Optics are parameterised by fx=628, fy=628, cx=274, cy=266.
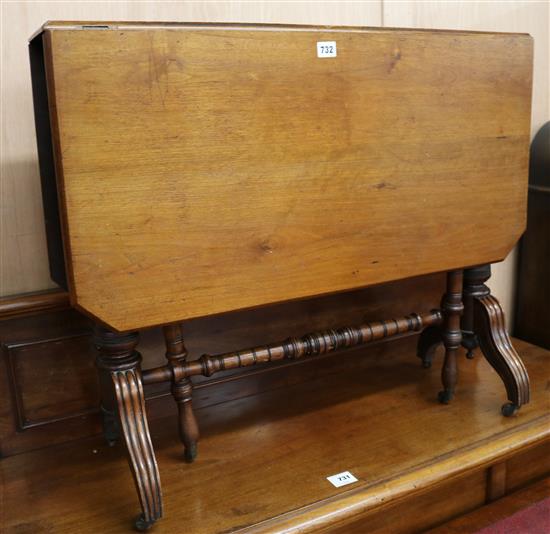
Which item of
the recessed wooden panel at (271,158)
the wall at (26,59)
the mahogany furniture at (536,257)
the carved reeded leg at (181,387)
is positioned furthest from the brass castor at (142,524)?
the mahogany furniture at (536,257)

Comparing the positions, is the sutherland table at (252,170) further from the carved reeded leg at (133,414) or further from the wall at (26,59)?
the wall at (26,59)

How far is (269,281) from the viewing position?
1422 millimetres

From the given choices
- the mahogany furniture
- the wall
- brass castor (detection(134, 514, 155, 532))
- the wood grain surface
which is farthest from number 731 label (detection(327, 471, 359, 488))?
the mahogany furniture

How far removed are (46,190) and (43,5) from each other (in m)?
0.48

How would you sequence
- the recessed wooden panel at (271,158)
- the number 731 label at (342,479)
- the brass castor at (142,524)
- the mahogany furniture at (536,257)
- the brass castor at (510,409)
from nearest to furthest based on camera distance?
the recessed wooden panel at (271,158), the brass castor at (142,524), the number 731 label at (342,479), the brass castor at (510,409), the mahogany furniture at (536,257)

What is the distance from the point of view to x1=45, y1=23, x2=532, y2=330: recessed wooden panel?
1228mm

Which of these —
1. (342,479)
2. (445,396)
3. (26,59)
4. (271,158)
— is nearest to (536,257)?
(445,396)

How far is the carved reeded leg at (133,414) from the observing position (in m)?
1.36

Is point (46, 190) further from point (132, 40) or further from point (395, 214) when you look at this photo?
point (395, 214)

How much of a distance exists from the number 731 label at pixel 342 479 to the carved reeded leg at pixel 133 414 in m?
0.41

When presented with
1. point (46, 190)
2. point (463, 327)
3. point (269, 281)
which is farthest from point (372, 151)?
point (463, 327)

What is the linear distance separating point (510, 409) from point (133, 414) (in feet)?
3.45

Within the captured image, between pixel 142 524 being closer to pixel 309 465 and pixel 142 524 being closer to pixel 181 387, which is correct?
pixel 181 387

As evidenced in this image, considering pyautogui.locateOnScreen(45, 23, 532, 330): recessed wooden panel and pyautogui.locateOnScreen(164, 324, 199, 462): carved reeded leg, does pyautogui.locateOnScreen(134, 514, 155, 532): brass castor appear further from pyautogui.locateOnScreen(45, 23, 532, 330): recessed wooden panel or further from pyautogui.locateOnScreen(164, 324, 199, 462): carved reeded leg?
pyautogui.locateOnScreen(45, 23, 532, 330): recessed wooden panel
